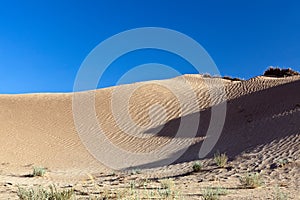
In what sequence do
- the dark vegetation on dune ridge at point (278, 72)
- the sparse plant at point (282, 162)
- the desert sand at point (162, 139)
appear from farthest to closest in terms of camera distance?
1. the dark vegetation on dune ridge at point (278, 72)
2. the sparse plant at point (282, 162)
3. the desert sand at point (162, 139)

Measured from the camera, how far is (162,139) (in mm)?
18281

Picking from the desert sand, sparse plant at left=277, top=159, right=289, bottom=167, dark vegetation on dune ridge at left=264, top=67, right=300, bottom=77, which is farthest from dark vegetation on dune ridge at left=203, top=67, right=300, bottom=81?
sparse plant at left=277, top=159, right=289, bottom=167

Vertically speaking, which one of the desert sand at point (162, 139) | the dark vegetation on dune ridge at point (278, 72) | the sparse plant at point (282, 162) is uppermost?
the dark vegetation on dune ridge at point (278, 72)

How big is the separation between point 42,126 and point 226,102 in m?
12.3

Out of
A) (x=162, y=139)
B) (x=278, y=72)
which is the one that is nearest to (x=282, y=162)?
(x=162, y=139)

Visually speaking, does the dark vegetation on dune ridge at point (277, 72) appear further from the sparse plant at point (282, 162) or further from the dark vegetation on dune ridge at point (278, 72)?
the sparse plant at point (282, 162)

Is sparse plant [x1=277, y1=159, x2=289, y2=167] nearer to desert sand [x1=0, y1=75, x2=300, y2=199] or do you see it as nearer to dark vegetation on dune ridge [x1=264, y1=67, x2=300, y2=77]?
desert sand [x1=0, y1=75, x2=300, y2=199]

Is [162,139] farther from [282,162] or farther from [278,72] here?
[278,72]

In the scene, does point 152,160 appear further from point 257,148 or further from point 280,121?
point 280,121

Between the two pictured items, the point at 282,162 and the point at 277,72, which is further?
the point at 277,72

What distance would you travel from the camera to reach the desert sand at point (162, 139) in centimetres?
941

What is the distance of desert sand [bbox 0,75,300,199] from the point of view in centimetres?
941

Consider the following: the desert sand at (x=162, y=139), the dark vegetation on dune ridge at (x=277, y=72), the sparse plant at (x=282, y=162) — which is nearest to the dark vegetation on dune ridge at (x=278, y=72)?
the dark vegetation on dune ridge at (x=277, y=72)

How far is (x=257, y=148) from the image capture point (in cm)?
1289
